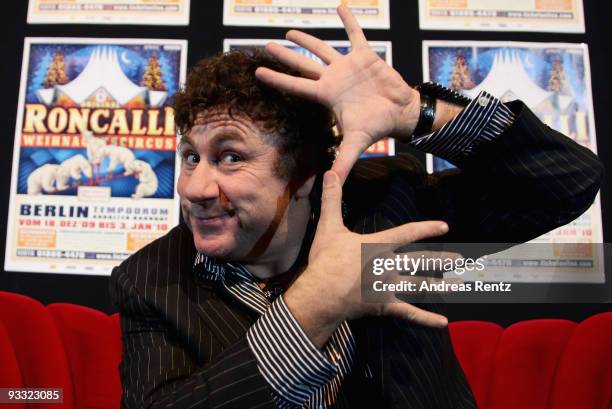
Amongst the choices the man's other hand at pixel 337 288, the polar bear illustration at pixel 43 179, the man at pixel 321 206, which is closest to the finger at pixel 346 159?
the man at pixel 321 206

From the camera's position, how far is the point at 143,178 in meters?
1.85

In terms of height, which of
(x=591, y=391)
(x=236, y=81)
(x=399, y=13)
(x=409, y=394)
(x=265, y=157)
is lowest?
(x=591, y=391)

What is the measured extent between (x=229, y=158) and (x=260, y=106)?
0.40 feet

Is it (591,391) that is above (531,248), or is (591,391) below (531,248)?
below

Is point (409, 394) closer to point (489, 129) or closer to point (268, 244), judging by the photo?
point (268, 244)

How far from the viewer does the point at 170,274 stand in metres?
0.97

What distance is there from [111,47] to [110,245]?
798 mm

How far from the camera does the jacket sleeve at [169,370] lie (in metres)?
0.70

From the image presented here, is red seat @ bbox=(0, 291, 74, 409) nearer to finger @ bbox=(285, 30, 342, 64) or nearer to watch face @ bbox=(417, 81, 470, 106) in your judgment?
finger @ bbox=(285, 30, 342, 64)

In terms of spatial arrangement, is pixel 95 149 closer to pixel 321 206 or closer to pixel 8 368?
pixel 8 368

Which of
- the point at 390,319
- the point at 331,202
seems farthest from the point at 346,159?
the point at 390,319

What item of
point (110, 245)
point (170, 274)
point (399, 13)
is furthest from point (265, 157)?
point (399, 13)

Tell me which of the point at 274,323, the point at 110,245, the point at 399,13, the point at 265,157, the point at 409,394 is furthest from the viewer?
the point at 399,13

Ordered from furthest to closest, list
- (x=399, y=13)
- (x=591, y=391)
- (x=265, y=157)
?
(x=399, y=13) < (x=591, y=391) < (x=265, y=157)
